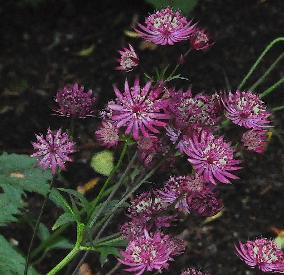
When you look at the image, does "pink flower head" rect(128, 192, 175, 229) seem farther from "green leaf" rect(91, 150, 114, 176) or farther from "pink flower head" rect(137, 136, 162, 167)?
"green leaf" rect(91, 150, 114, 176)

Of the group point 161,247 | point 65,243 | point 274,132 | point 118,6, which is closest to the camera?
point 161,247

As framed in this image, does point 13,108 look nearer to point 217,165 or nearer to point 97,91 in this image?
point 97,91

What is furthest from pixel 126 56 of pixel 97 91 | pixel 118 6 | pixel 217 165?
pixel 118 6

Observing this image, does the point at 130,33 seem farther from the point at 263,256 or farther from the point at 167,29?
the point at 263,256

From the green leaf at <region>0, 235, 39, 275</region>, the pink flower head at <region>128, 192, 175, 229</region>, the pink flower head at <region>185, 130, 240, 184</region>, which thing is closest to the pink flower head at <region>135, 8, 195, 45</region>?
the pink flower head at <region>185, 130, 240, 184</region>

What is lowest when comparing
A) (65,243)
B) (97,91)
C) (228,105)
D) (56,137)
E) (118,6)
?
(65,243)
